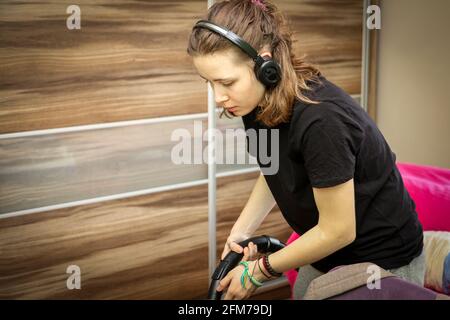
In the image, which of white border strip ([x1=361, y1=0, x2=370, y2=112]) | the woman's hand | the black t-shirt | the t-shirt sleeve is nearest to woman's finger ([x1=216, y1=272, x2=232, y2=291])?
the woman's hand

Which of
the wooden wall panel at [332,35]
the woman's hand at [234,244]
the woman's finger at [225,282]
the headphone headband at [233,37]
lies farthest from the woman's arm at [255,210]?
the wooden wall panel at [332,35]

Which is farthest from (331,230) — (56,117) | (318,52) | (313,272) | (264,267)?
(318,52)

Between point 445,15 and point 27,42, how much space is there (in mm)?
2017

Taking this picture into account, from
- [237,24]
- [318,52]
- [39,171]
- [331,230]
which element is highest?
[318,52]

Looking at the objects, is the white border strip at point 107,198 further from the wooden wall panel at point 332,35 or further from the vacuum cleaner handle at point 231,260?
the vacuum cleaner handle at point 231,260

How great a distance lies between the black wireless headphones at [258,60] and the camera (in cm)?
112

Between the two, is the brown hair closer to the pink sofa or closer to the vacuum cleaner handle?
the vacuum cleaner handle

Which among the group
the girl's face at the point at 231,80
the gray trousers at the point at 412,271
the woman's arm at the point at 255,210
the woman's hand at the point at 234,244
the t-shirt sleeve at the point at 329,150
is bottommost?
the gray trousers at the point at 412,271

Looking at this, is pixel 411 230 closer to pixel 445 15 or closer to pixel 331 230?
pixel 331 230

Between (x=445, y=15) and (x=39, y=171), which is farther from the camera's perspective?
(x=445, y=15)

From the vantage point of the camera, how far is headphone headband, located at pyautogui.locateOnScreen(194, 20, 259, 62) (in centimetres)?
112

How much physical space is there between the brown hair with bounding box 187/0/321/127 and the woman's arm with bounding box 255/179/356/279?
0.18m

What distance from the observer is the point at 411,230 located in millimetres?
1294
